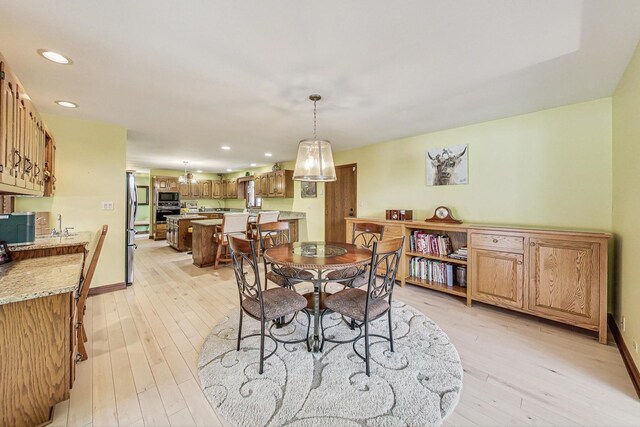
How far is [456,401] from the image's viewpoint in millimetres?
1621

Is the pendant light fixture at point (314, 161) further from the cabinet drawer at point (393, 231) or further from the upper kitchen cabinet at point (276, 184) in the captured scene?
the upper kitchen cabinet at point (276, 184)

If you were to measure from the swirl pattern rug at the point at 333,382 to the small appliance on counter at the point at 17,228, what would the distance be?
1.99m

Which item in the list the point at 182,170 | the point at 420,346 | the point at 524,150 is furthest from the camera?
the point at 182,170

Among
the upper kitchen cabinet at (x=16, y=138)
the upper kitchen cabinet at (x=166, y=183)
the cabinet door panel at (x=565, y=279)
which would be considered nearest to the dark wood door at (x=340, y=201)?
the cabinet door panel at (x=565, y=279)

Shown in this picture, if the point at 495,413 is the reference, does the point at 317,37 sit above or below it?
above

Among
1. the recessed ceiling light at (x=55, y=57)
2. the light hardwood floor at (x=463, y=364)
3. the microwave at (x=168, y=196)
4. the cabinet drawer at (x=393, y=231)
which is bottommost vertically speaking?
the light hardwood floor at (x=463, y=364)

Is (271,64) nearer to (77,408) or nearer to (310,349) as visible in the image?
(310,349)

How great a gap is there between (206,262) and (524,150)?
5290mm

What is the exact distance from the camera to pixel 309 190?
6.03 m

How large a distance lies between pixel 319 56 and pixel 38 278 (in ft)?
7.81

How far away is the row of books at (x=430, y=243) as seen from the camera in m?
3.50

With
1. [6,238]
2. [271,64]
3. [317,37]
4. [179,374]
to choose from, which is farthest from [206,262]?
[317,37]

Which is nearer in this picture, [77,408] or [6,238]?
[77,408]

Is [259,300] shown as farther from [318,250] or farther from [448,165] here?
[448,165]
